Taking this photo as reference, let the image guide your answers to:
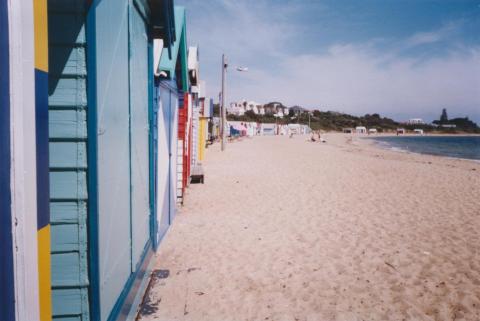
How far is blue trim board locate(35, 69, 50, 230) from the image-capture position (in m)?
1.29

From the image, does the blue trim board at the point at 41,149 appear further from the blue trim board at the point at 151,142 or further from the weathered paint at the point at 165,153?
the weathered paint at the point at 165,153

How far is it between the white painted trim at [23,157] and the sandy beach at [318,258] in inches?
99.7

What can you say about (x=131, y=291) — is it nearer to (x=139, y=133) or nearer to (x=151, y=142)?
(x=139, y=133)

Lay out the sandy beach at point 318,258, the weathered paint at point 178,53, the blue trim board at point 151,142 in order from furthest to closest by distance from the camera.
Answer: the weathered paint at point 178,53 < the blue trim board at point 151,142 < the sandy beach at point 318,258

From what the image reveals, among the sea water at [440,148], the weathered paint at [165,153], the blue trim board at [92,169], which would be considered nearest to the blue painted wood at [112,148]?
the blue trim board at [92,169]

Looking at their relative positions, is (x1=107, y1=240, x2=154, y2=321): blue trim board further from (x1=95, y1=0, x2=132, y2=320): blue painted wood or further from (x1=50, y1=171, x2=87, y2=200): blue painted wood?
(x1=50, y1=171, x2=87, y2=200): blue painted wood

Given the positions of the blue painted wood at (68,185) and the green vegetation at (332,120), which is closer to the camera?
the blue painted wood at (68,185)

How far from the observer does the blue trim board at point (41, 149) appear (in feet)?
4.22

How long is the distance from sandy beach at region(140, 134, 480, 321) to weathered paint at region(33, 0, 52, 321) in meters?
2.39

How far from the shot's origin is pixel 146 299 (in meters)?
3.80

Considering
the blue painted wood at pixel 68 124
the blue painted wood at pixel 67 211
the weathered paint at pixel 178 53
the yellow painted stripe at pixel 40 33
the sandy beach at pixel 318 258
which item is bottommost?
the sandy beach at pixel 318 258

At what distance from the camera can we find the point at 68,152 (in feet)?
7.43

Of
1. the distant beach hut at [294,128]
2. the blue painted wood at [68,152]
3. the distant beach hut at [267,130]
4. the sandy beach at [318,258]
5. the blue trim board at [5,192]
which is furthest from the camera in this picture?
the distant beach hut at [294,128]

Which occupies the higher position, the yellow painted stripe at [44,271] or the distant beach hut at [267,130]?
the distant beach hut at [267,130]
